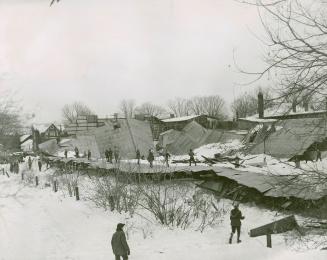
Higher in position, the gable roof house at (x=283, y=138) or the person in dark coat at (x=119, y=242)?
the gable roof house at (x=283, y=138)

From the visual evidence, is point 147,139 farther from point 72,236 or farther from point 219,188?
point 72,236

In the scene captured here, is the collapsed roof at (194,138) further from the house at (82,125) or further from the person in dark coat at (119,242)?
the person in dark coat at (119,242)

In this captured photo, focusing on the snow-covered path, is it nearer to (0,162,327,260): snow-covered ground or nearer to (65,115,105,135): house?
(0,162,327,260): snow-covered ground

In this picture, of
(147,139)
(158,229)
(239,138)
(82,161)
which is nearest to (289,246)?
(158,229)

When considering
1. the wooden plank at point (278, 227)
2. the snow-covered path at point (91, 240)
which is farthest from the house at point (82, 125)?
the wooden plank at point (278, 227)

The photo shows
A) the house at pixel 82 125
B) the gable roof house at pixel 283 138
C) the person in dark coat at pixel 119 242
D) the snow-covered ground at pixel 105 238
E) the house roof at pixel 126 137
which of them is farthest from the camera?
the house at pixel 82 125

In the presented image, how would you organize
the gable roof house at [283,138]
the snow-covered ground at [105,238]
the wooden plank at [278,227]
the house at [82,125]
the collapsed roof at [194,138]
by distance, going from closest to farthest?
the gable roof house at [283,138], the snow-covered ground at [105,238], the wooden plank at [278,227], the collapsed roof at [194,138], the house at [82,125]

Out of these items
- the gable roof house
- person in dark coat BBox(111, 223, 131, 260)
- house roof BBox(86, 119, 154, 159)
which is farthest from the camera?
house roof BBox(86, 119, 154, 159)

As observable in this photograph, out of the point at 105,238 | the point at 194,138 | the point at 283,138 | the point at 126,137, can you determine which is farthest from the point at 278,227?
the point at 194,138

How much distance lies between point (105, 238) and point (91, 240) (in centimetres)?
57

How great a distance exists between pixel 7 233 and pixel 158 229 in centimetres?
662

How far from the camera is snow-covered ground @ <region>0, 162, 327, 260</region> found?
1428 centimetres

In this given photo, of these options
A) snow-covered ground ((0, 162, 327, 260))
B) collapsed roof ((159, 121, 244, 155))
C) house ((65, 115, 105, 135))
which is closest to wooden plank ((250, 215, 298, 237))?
snow-covered ground ((0, 162, 327, 260))

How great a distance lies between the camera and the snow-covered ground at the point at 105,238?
1428 cm
